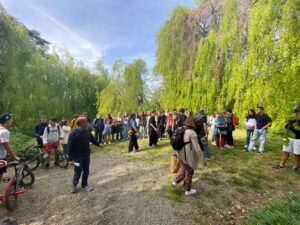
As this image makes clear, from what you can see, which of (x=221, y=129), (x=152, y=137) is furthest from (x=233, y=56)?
(x=152, y=137)

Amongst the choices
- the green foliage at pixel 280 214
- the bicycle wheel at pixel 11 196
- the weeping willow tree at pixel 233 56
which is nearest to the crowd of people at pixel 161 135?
the bicycle wheel at pixel 11 196

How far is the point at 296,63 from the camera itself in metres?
5.43

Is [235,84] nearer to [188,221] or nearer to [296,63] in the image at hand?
[296,63]

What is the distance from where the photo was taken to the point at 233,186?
199 inches

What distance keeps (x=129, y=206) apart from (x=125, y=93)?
58.6 feet

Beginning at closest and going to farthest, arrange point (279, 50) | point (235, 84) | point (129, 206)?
point (129, 206) < point (279, 50) < point (235, 84)

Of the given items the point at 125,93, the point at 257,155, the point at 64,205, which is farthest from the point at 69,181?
Answer: the point at 125,93

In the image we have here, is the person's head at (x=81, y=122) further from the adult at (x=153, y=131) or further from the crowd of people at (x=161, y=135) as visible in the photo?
the adult at (x=153, y=131)

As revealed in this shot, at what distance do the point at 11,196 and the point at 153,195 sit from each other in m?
2.79

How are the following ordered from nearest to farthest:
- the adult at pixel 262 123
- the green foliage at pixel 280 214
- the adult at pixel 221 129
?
the green foliage at pixel 280 214 → the adult at pixel 262 123 → the adult at pixel 221 129

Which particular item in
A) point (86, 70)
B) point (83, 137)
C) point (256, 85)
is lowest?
point (83, 137)

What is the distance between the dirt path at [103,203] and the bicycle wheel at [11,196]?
0.14m

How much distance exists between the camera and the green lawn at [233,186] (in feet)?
13.0

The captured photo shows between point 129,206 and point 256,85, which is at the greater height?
point 256,85
